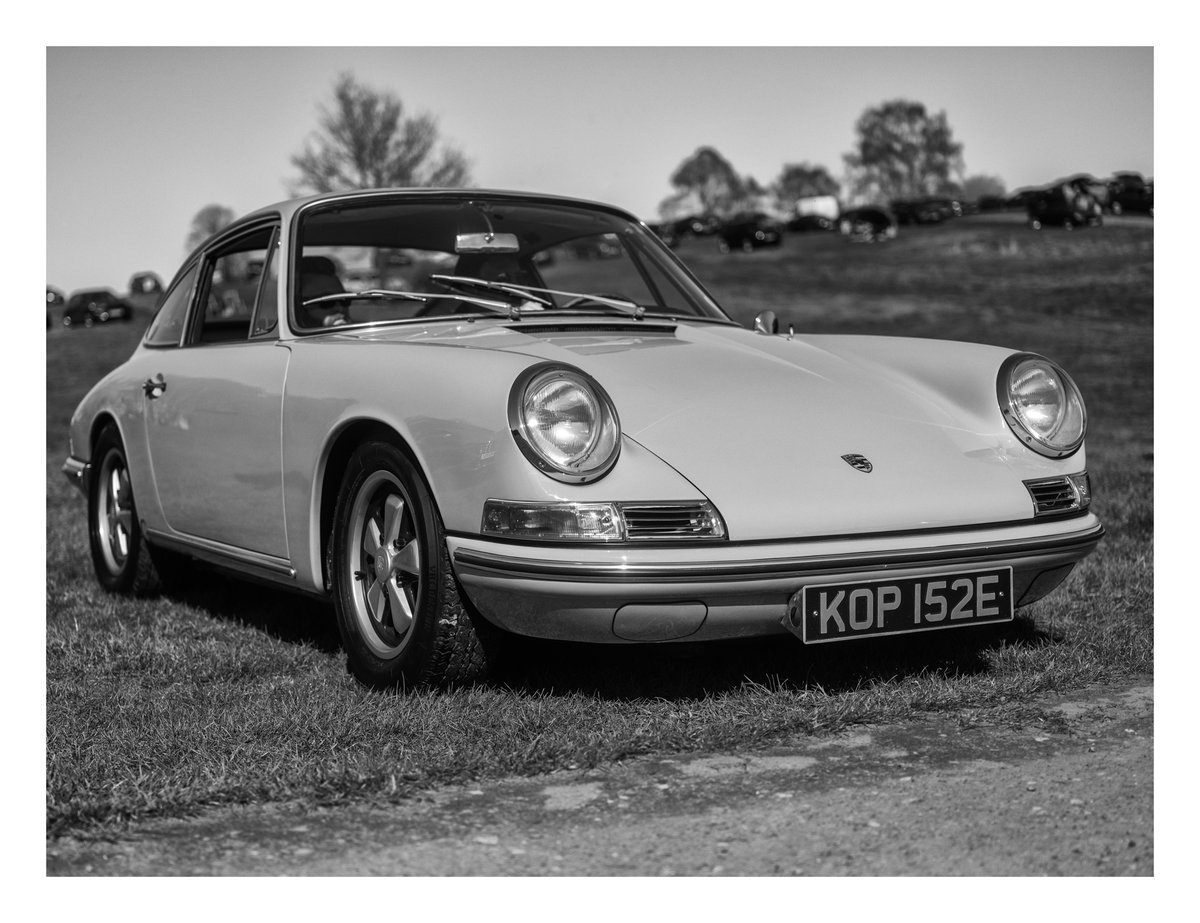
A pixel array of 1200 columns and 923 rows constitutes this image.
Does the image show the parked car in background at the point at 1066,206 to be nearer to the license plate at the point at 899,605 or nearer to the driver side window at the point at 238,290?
the driver side window at the point at 238,290

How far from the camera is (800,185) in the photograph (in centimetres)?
3466

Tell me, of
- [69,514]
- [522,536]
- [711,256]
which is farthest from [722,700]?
[711,256]

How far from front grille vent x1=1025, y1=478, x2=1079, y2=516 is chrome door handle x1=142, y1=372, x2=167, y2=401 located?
3.02 m

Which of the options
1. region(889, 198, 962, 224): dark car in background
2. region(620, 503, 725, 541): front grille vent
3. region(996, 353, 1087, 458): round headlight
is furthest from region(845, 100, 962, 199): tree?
region(620, 503, 725, 541): front grille vent

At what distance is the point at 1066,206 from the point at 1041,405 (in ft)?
77.2

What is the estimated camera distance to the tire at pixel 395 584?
11.9 ft

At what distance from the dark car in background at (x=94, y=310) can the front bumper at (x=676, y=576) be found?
32.2 m

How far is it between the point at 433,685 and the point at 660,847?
1164 mm

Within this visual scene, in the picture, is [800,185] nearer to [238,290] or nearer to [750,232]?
[750,232]

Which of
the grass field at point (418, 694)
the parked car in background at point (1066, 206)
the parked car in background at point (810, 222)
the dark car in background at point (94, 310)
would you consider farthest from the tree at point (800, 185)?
the grass field at point (418, 694)

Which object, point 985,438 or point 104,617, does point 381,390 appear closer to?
point 985,438

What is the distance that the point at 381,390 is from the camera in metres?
3.79

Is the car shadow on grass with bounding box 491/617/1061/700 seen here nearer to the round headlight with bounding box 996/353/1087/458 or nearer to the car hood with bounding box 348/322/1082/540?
the car hood with bounding box 348/322/1082/540

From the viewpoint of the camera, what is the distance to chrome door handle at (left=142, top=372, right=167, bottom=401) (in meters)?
5.12
